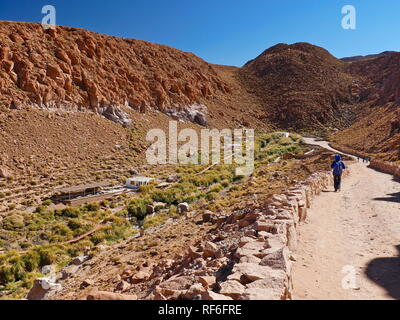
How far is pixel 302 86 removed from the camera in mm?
74938

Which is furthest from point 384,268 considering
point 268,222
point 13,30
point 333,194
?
point 13,30

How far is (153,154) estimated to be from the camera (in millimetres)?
36719

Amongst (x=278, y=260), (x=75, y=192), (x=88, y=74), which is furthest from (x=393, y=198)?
(x=88, y=74)

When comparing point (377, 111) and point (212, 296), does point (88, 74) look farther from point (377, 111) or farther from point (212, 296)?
point (377, 111)

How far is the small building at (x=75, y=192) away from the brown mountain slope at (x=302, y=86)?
50885 millimetres

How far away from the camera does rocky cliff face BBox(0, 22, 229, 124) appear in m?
32.1

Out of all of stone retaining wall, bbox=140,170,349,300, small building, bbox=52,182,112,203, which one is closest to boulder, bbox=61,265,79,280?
stone retaining wall, bbox=140,170,349,300

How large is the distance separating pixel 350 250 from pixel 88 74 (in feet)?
130

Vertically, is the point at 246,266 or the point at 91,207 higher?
the point at 246,266

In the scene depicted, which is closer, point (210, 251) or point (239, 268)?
point (239, 268)

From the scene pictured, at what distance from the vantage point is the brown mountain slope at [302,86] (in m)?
66.9

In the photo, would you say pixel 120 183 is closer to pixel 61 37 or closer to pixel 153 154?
pixel 153 154

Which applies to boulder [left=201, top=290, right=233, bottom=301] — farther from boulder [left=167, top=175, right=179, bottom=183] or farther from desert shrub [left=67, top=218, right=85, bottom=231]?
boulder [left=167, top=175, right=179, bottom=183]
